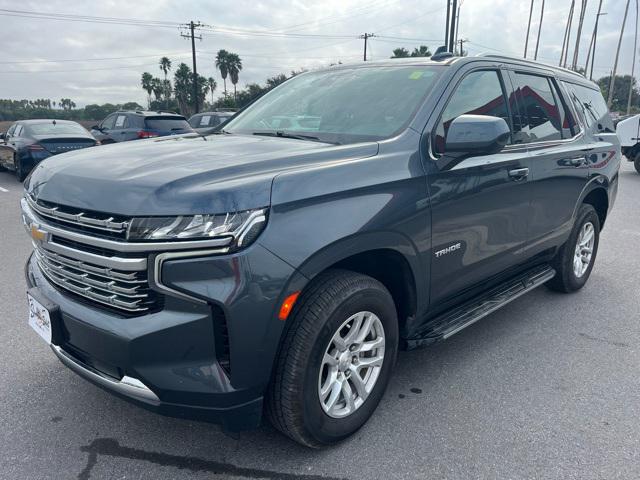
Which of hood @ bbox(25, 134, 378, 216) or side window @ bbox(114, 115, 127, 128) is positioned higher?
hood @ bbox(25, 134, 378, 216)

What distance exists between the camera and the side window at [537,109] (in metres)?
3.71

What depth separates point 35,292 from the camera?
254 centimetres

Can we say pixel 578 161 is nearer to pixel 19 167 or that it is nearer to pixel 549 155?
pixel 549 155

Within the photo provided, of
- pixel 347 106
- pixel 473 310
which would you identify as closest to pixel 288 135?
pixel 347 106

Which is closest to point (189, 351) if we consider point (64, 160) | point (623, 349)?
point (64, 160)

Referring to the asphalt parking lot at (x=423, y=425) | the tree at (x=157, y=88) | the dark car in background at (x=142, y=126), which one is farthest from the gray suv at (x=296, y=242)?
the tree at (x=157, y=88)

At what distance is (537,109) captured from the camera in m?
3.88

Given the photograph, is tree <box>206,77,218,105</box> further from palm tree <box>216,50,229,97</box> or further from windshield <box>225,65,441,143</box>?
windshield <box>225,65,441,143</box>

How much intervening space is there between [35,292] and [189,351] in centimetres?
104

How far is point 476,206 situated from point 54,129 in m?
11.9

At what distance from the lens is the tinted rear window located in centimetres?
1371

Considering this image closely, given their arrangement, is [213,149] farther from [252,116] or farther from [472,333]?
[472,333]

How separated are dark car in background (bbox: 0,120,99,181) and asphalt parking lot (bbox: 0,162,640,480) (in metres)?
8.72

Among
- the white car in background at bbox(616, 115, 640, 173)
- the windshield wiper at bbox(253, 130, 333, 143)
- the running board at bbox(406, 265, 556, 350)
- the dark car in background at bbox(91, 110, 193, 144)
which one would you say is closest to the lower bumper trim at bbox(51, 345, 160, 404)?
the running board at bbox(406, 265, 556, 350)
